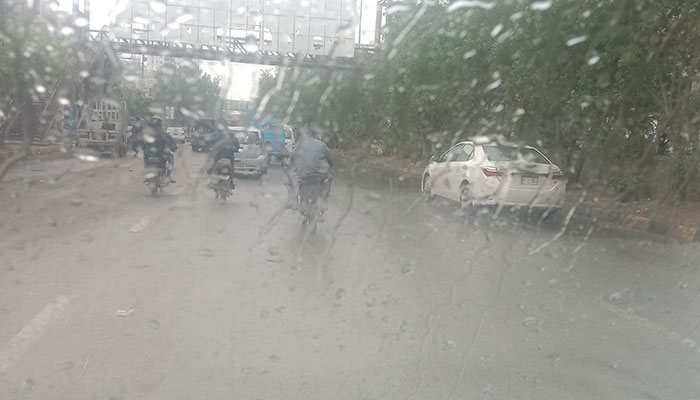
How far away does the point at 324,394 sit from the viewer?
3619mm

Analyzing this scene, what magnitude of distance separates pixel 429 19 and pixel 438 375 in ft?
31.4

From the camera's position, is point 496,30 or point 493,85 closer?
point 496,30

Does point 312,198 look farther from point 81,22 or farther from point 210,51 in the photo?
point 81,22

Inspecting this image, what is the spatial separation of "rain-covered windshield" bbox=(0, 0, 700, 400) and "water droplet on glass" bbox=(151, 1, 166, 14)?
2 centimetres

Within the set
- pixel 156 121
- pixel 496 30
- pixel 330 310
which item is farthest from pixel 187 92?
pixel 496 30

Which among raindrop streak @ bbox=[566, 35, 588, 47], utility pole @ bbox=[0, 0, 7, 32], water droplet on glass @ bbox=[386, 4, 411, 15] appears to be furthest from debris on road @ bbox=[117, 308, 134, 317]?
utility pole @ bbox=[0, 0, 7, 32]

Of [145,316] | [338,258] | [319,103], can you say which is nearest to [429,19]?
[319,103]

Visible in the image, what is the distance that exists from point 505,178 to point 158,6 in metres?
5.21

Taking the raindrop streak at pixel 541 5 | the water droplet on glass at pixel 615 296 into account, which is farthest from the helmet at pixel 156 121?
the raindrop streak at pixel 541 5

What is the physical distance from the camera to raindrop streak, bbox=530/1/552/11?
9758 millimetres

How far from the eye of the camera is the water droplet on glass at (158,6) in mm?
7642

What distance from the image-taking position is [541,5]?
9.77 meters

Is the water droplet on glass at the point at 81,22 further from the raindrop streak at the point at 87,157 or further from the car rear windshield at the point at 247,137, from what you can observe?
the raindrop streak at the point at 87,157

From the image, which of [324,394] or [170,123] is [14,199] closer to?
[170,123]
